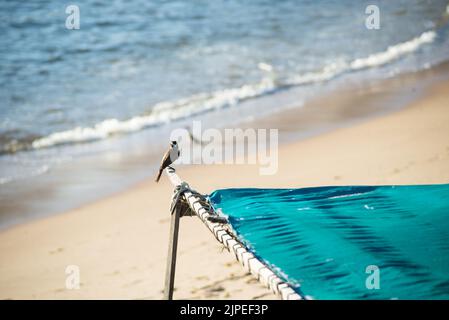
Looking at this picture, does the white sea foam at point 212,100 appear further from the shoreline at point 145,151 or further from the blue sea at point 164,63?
the shoreline at point 145,151

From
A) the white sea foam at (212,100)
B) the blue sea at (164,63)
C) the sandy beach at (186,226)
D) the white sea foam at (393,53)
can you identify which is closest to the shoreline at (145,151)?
the blue sea at (164,63)

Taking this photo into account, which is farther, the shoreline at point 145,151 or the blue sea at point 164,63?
the blue sea at point 164,63

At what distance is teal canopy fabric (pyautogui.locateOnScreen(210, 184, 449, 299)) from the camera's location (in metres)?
3.70

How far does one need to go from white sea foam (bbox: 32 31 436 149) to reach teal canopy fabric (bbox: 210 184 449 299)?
20.4 ft

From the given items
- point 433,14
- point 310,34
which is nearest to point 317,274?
point 310,34

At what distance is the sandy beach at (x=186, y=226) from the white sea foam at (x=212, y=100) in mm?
2572

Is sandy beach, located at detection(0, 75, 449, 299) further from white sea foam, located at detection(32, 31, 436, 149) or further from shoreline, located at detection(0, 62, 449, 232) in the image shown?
white sea foam, located at detection(32, 31, 436, 149)

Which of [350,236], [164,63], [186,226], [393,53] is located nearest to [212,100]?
[164,63]

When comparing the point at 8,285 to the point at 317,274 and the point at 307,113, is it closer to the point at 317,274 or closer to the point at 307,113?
the point at 317,274

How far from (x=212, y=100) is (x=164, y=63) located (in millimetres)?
2551

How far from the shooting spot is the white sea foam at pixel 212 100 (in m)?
10.6

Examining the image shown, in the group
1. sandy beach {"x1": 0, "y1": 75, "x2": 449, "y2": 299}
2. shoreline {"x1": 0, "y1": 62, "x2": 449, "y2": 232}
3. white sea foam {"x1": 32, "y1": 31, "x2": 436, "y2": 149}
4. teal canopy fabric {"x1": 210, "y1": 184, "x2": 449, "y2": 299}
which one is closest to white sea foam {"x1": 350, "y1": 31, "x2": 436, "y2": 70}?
white sea foam {"x1": 32, "y1": 31, "x2": 436, "y2": 149}

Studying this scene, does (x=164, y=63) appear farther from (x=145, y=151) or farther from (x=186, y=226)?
A: (x=186, y=226)

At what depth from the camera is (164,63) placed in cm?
1403
